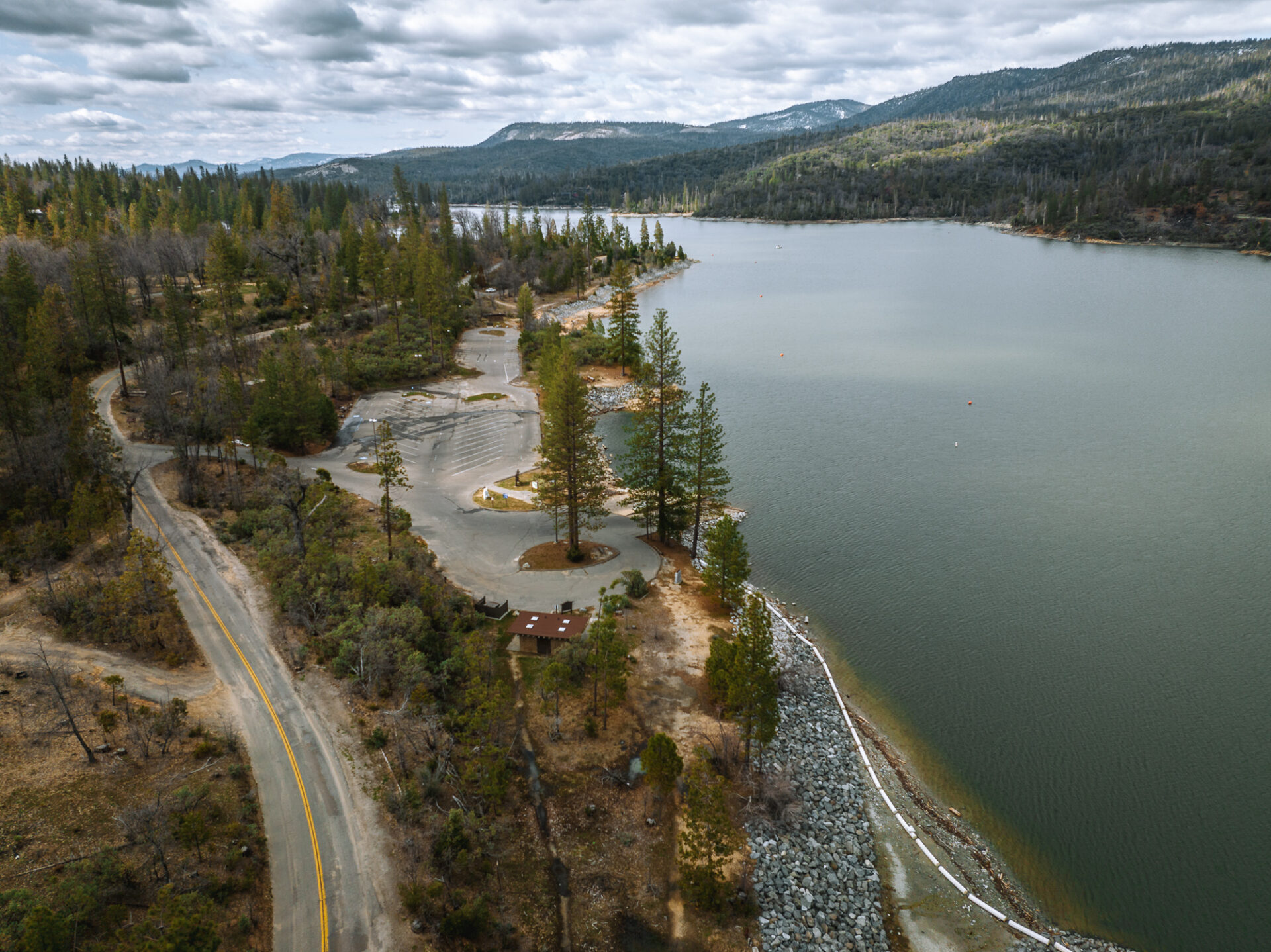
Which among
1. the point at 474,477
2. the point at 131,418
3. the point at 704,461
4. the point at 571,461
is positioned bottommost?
the point at 474,477

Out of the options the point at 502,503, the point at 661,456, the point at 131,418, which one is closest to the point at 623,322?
the point at 502,503

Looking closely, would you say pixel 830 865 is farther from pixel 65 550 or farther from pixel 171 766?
pixel 65 550

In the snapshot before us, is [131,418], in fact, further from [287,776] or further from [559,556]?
[287,776]

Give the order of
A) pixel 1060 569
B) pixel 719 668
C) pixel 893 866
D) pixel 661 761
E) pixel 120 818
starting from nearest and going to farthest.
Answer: pixel 120 818 < pixel 661 761 < pixel 893 866 < pixel 719 668 < pixel 1060 569

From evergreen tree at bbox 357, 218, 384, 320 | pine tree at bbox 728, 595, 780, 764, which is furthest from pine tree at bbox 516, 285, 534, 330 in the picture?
pine tree at bbox 728, 595, 780, 764

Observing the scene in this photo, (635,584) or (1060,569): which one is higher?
(635,584)

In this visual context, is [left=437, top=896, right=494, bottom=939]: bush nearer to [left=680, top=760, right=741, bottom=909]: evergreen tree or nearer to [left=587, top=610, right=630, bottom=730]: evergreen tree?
[left=680, top=760, right=741, bottom=909]: evergreen tree
